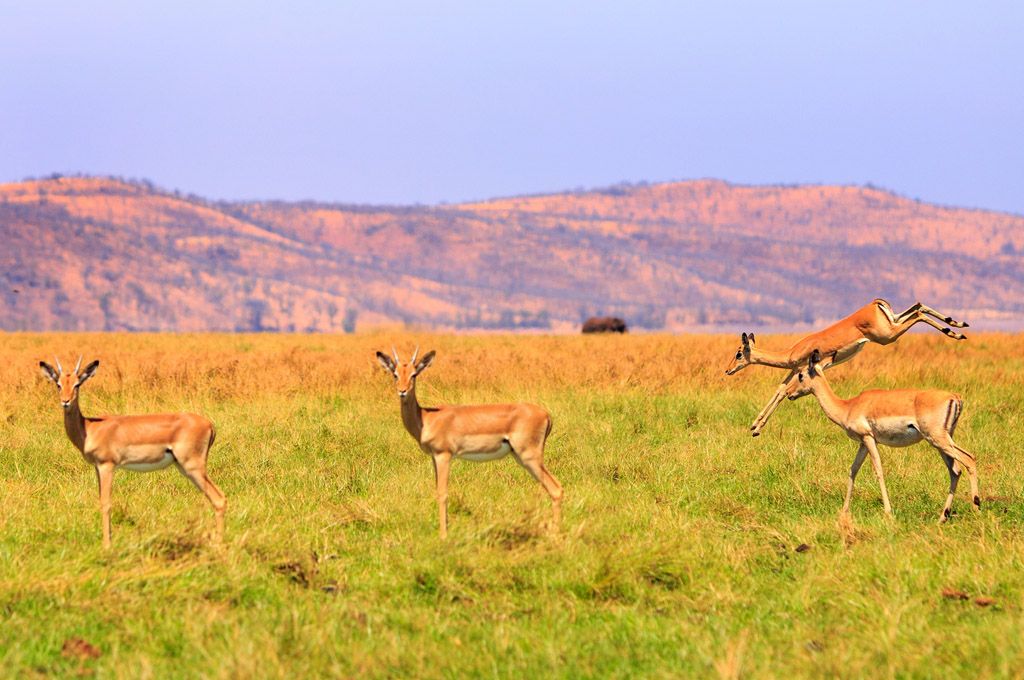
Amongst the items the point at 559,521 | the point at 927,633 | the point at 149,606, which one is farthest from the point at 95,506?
the point at 927,633

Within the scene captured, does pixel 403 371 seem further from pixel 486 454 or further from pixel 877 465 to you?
pixel 877 465

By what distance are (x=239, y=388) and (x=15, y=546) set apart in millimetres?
10546

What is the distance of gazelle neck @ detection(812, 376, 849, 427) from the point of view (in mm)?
10602

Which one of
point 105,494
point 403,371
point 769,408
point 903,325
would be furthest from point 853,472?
point 105,494

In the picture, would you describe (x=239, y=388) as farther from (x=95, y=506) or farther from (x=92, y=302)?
(x=92, y=302)

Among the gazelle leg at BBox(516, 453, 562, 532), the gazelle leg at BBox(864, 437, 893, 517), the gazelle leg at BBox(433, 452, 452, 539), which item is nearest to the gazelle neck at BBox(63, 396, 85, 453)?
the gazelle leg at BBox(433, 452, 452, 539)

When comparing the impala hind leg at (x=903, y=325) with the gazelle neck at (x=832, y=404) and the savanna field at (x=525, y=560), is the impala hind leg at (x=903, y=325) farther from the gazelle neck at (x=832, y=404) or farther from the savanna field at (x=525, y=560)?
the gazelle neck at (x=832, y=404)

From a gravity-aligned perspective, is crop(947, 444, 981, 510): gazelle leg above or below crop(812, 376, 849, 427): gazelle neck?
below

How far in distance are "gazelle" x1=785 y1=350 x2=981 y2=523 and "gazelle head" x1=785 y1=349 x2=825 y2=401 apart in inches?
19.1

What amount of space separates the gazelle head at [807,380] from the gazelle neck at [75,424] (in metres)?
6.35

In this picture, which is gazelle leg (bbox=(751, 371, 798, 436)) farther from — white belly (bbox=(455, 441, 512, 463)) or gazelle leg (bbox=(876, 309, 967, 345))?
white belly (bbox=(455, 441, 512, 463))

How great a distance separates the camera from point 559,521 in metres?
9.22

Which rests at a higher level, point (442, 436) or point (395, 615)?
point (442, 436)

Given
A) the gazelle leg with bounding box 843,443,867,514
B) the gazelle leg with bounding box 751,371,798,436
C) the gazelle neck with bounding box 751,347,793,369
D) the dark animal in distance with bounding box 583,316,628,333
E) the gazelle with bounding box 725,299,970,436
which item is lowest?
the dark animal in distance with bounding box 583,316,628,333
